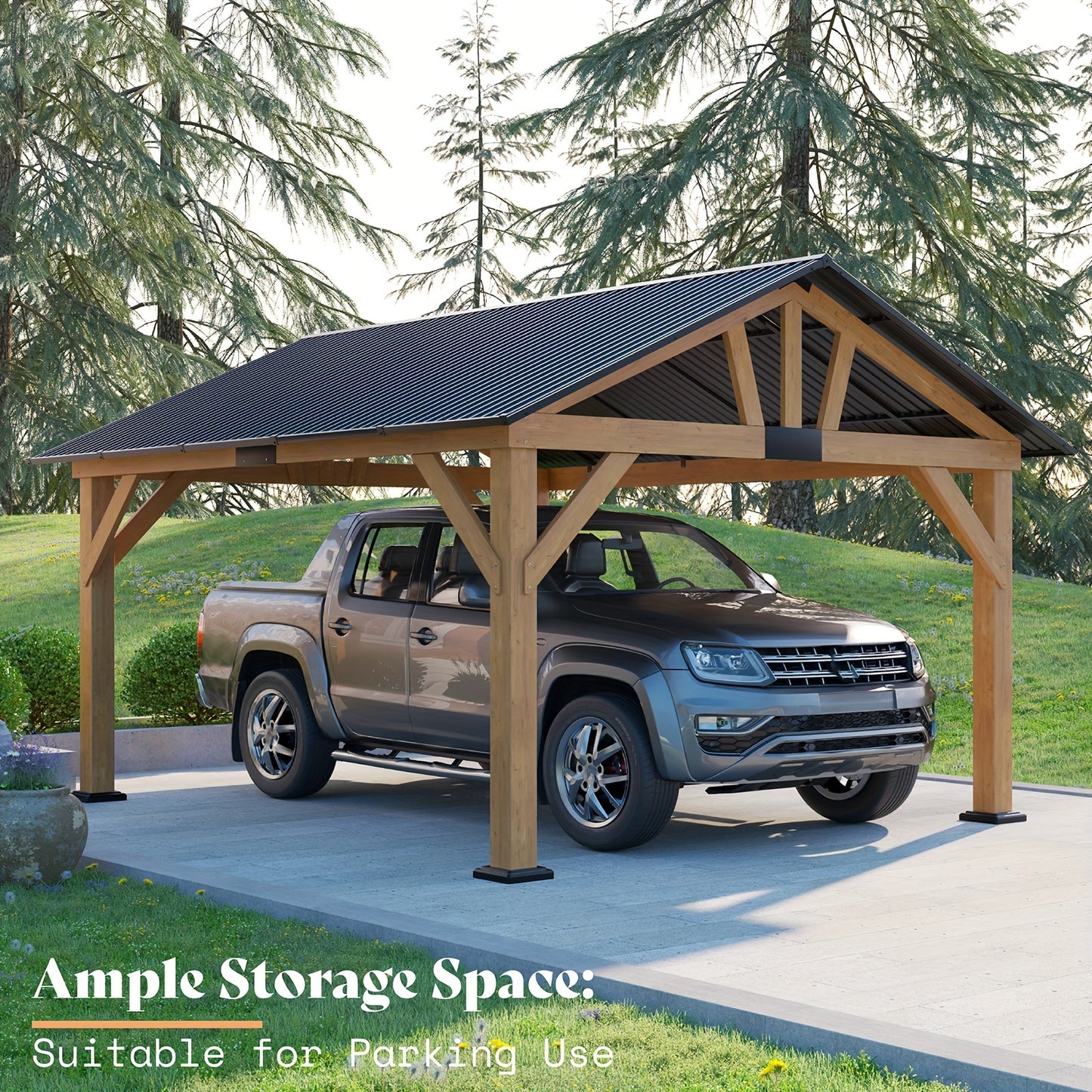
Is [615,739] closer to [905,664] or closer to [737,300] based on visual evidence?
[905,664]

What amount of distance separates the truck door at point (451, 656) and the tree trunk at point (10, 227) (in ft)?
57.6

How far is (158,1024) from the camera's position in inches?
228

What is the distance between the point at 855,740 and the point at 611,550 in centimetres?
224

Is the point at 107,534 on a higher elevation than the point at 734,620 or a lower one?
higher

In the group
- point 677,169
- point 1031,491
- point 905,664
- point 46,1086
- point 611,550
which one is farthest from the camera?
point 1031,491

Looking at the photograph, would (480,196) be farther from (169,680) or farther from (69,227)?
(169,680)

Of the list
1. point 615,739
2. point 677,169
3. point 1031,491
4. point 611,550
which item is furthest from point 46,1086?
point 1031,491

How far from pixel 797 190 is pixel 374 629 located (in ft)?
61.2

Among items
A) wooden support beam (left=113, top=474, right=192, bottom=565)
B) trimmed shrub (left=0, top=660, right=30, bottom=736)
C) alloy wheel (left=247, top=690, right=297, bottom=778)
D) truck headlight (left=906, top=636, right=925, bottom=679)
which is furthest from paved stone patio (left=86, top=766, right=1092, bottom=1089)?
wooden support beam (left=113, top=474, right=192, bottom=565)

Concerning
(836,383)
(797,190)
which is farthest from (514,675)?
(797,190)

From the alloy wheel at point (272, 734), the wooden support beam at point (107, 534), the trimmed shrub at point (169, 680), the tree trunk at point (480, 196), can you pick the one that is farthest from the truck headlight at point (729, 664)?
the tree trunk at point (480, 196)

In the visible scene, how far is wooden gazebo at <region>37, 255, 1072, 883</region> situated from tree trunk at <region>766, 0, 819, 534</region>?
13.7m

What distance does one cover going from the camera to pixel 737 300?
9.49m

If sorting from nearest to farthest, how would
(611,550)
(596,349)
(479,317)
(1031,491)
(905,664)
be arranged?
(596,349), (905,664), (611,550), (479,317), (1031,491)
